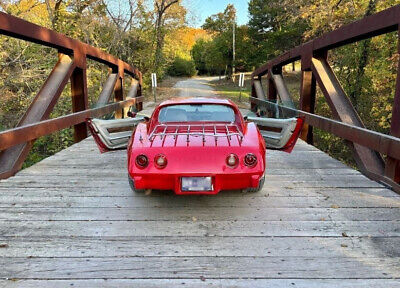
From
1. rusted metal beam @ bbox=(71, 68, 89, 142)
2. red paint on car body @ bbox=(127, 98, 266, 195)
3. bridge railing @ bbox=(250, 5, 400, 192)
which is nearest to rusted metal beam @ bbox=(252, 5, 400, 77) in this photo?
bridge railing @ bbox=(250, 5, 400, 192)

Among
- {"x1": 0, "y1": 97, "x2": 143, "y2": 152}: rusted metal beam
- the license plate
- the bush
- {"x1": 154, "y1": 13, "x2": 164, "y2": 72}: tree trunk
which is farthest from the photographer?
the bush

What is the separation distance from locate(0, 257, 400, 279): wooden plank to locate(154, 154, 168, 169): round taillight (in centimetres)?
100

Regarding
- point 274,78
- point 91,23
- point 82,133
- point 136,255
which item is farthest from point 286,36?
point 136,255

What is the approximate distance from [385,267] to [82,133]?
692 cm

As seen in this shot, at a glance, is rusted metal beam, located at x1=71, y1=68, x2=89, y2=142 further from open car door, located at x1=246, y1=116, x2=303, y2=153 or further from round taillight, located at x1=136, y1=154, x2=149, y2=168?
round taillight, located at x1=136, y1=154, x2=149, y2=168

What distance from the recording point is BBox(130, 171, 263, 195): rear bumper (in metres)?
3.34

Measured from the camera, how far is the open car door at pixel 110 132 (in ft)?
16.5

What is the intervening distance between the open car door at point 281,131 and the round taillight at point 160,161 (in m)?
1.99

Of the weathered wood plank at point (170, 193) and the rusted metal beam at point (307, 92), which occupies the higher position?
the rusted metal beam at point (307, 92)

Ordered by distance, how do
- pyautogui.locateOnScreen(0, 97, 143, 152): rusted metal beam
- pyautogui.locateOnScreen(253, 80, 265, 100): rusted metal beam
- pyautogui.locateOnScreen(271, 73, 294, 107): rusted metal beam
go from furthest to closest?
pyautogui.locateOnScreen(253, 80, 265, 100): rusted metal beam, pyautogui.locateOnScreen(271, 73, 294, 107): rusted metal beam, pyautogui.locateOnScreen(0, 97, 143, 152): rusted metal beam

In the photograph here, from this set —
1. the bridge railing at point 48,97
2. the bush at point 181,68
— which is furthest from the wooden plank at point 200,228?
the bush at point 181,68

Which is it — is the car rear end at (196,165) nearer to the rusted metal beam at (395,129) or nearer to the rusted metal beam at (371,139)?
the rusted metal beam at (371,139)

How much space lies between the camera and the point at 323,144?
1213 cm

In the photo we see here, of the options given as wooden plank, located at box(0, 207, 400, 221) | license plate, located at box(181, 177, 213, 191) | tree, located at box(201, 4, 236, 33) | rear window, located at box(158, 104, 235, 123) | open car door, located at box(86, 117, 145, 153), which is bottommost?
wooden plank, located at box(0, 207, 400, 221)
